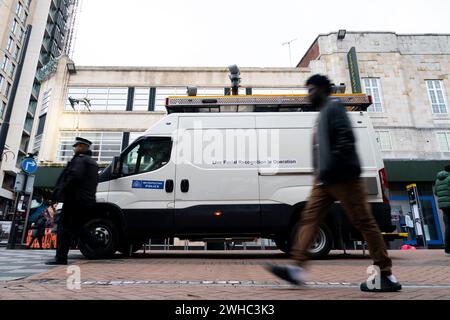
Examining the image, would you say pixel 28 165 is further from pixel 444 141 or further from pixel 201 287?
pixel 444 141

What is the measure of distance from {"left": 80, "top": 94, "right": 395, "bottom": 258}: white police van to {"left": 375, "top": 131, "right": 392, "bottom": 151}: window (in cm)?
1314

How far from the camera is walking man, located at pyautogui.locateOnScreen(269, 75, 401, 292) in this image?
2666mm

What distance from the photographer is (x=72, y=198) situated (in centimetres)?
500

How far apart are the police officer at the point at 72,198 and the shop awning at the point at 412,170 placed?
15906 mm

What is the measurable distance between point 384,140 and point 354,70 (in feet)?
14.7

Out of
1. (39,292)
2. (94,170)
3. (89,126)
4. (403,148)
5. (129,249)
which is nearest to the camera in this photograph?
(39,292)

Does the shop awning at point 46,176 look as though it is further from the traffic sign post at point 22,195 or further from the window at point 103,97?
the traffic sign post at point 22,195

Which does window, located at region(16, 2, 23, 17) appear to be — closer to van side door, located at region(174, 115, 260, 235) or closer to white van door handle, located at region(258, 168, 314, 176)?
van side door, located at region(174, 115, 260, 235)

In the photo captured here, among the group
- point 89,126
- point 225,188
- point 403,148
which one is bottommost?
point 225,188

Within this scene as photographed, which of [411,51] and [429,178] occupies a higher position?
[411,51]

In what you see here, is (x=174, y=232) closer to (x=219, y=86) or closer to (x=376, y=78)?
(x=219, y=86)

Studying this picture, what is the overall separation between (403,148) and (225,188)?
15828 millimetres
